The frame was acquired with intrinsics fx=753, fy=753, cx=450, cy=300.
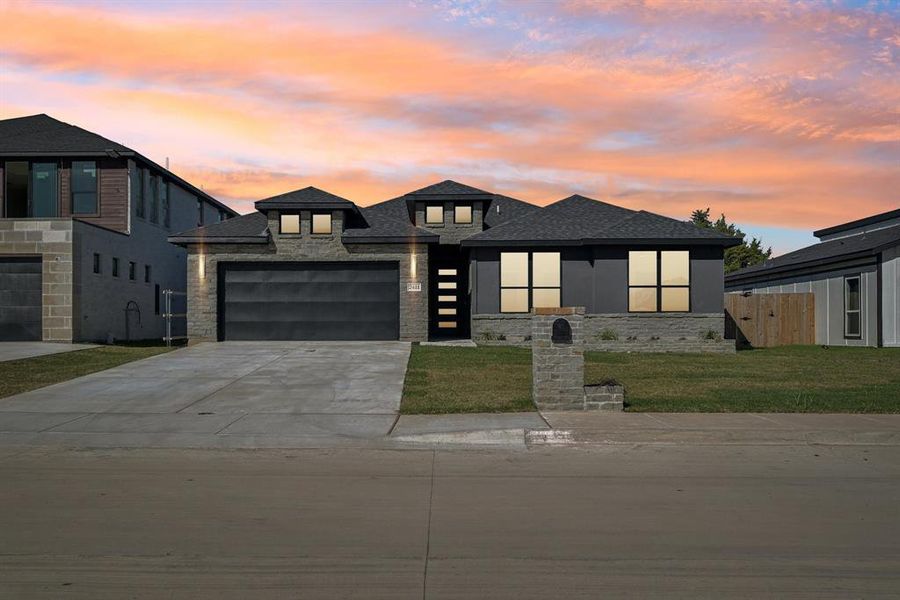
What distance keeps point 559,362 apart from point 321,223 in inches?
646

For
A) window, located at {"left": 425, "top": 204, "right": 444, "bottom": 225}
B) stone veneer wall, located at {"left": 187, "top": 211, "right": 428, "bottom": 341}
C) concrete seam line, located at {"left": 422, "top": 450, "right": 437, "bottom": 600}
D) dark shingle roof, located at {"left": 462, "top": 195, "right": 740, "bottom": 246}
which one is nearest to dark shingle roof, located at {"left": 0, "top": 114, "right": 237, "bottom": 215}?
stone veneer wall, located at {"left": 187, "top": 211, "right": 428, "bottom": 341}

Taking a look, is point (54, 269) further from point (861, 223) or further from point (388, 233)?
point (861, 223)

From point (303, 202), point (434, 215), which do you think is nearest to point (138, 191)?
point (303, 202)

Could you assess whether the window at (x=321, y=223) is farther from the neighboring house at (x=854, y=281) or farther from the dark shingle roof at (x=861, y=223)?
the dark shingle roof at (x=861, y=223)

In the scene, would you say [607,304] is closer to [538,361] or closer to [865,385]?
[865,385]

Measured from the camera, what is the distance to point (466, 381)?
1659 centimetres

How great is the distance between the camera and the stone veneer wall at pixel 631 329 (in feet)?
89.1

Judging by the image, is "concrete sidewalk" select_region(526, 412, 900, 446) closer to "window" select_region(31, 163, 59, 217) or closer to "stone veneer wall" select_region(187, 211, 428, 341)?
"stone veneer wall" select_region(187, 211, 428, 341)

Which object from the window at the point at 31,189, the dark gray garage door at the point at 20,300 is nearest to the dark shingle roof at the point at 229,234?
the dark gray garage door at the point at 20,300

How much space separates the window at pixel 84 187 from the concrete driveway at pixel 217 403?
44.4ft

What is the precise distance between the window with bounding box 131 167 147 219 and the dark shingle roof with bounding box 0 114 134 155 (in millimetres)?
1475

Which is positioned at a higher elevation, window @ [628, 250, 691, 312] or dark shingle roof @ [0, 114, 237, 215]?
dark shingle roof @ [0, 114, 237, 215]

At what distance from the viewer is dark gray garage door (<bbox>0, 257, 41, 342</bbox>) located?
26375 millimetres

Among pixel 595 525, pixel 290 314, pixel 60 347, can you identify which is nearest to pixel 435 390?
pixel 595 525
